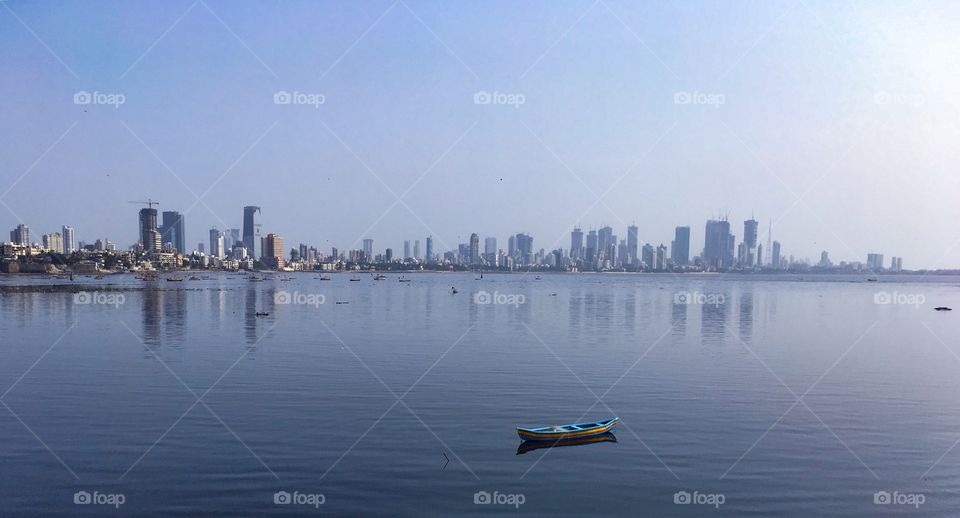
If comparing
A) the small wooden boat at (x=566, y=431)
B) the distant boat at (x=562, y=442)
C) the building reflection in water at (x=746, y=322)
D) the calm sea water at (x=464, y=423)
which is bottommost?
the building reflection in water at (x=746, y=322)

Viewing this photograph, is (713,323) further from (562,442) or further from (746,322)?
(562,442)

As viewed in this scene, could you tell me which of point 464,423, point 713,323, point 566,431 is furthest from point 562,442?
point 713,323

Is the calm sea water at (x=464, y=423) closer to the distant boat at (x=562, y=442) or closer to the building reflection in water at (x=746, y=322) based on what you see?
the distant boat at (x=562, y=442)

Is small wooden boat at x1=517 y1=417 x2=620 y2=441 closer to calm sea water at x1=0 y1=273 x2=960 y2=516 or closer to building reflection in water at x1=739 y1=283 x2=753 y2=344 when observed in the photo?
calm sea water at x1=0 y1=273 x2=960 y2=516

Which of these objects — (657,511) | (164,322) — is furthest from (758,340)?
(164,322)

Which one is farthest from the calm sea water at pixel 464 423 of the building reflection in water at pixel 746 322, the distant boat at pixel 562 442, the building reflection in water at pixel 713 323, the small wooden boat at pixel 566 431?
the building reflection in water at pixel 746 322

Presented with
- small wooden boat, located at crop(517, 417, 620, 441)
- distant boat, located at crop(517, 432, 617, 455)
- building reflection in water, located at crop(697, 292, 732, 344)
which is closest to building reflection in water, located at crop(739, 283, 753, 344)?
building reflection in water, located at crop(697, 292, 732, 344)
